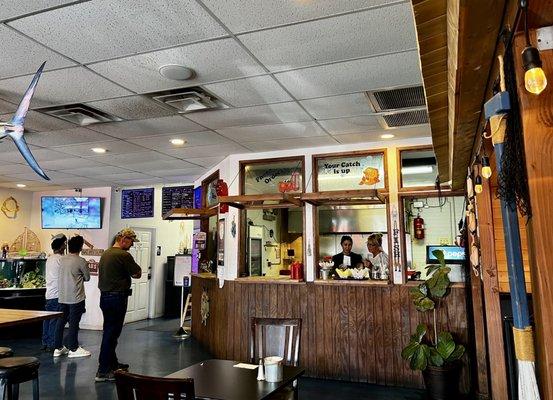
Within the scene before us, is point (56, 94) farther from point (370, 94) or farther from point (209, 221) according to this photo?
point (209, 221)

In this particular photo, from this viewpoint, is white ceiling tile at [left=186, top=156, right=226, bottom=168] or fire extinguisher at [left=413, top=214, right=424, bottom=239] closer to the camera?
white ceiling tile at [left=186, top=156, right=226, bottom=168]

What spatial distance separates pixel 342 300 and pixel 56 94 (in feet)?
11.9

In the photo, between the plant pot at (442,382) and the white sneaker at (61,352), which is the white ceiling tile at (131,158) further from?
the plant pot at (442,382)

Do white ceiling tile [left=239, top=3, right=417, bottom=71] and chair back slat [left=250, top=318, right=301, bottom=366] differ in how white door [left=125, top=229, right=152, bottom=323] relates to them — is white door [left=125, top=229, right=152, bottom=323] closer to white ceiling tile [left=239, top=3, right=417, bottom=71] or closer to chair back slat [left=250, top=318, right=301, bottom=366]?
chair back slat [left=250, top=318, right=301, bottom=366]

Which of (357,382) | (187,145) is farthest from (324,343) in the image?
(187,145)

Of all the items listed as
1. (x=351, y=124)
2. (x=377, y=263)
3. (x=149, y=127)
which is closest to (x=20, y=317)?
(x=149, y=127)

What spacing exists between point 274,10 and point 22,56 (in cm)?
180

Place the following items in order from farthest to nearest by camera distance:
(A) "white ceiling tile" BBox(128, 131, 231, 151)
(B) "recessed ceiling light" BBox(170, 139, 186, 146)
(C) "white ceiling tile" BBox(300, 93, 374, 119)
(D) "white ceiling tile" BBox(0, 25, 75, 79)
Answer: (B) "recessed ceiling light" BBox(170, 139, 186, 146)
(A) "white ceiling tile" BBox(128, 131, 231, 151)
(C) "white ceiling tile" BBox(300, 93, 374, 119)
(D) "white ceiling tile" BBox(0, 25, 75, 79)

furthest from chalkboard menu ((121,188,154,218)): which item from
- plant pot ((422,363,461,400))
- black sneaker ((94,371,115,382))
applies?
plant pot ((422,363,461,400))

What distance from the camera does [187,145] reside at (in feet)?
16.7

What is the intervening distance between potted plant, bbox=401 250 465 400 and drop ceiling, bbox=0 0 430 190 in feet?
5.56

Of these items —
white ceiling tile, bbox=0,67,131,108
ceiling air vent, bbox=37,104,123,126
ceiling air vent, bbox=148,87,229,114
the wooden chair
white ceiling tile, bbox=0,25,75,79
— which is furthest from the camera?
ceiling air vent, bbox=37,104,123,126

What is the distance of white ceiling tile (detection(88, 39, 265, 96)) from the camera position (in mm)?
2725

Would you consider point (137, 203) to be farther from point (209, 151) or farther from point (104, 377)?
point (104, 377)
